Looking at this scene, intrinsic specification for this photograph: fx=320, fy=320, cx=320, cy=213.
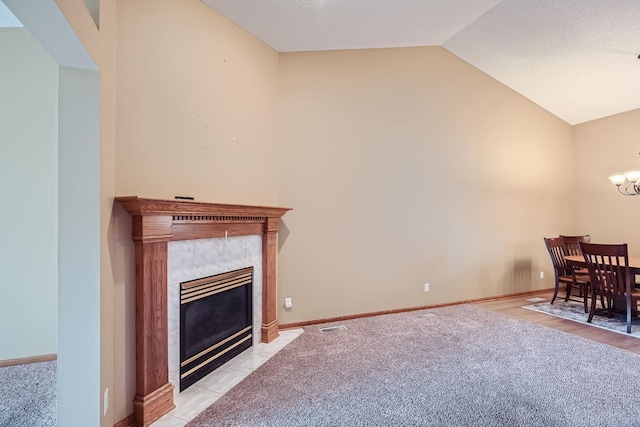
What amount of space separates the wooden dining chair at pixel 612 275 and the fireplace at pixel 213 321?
411cm

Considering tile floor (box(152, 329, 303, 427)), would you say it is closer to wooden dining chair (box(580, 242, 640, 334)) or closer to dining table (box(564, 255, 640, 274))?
wooden dining chair (box(580, 242, 640, 334))

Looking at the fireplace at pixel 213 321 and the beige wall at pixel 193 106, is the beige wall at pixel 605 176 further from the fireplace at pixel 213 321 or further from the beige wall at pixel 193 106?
the fireplace at pixel 213 321

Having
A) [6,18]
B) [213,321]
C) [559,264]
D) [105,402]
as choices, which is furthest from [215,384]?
[559,264]

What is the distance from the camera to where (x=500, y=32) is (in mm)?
4133

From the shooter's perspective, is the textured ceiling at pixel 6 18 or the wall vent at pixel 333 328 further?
the wall vent at pixel 333 328

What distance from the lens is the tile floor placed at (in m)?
2.17

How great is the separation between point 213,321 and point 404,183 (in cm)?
312

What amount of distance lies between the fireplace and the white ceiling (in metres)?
2.59

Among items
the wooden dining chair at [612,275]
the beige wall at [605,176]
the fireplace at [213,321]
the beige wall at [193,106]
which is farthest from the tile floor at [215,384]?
the beige wall at [605,176]

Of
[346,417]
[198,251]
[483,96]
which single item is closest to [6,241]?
[198,251]

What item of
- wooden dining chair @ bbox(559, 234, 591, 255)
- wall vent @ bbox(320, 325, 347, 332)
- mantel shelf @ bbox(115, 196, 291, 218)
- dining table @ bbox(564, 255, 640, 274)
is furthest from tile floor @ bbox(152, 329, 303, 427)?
wooden dining chair @ bbox(559, 234, 591, 255)

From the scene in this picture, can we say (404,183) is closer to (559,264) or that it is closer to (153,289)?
(559,264)

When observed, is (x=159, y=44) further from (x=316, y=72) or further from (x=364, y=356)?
(x=364, y=356)

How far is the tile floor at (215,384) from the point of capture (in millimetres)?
2166
